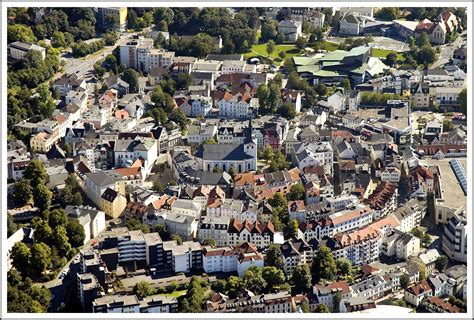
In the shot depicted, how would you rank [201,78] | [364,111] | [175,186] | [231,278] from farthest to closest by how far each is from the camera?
[201,78], [364,111], [175,186], [231,278]

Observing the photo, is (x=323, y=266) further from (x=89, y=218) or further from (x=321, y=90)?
(x=321, y=90)

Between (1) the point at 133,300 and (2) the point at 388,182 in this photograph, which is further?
(2) the point at 388,182

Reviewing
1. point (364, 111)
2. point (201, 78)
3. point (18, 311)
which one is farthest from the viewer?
point (201, 78)

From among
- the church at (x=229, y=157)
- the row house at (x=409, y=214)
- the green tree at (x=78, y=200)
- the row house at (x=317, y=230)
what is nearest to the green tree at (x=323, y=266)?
the row house at (x=317, y=230)

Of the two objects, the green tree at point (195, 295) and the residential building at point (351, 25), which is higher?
the residential building at point (351, 25)

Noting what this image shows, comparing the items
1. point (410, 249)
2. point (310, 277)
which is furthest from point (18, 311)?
point (410, 249)

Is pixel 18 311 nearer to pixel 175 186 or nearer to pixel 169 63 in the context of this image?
pixel 175 186

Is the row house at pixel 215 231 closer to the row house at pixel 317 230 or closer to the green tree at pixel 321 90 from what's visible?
the row house at pixel 317 230
